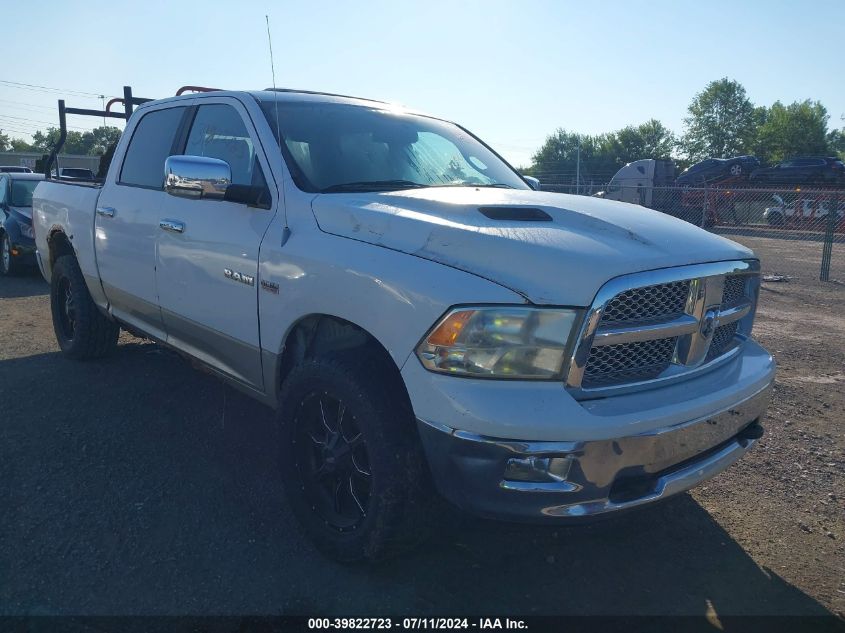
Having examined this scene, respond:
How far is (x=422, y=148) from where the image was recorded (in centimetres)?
398

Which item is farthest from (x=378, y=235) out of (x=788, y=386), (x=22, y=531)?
(x=788, y=386)

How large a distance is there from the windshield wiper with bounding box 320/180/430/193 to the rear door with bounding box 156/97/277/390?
0.97 feet

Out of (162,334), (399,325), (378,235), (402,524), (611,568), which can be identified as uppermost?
(378,235)

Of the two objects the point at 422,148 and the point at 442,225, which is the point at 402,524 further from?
the point at 422,148

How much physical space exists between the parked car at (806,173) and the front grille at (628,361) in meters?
30.5

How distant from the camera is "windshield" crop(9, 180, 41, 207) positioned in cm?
1127

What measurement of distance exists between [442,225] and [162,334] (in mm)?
2461

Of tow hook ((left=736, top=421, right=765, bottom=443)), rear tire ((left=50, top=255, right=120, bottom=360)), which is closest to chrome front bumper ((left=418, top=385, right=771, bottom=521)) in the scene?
tow hook ((left=736, top=421, right=765, bottom=443))

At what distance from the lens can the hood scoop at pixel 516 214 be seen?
2.81 m

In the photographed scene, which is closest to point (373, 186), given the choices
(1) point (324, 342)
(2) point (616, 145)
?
(1) point (324, 342)

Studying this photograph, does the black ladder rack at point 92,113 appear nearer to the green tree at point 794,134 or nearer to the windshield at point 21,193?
the windshield at point 21,193

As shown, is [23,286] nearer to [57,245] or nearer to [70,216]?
[57,245]

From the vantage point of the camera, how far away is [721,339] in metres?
3.04

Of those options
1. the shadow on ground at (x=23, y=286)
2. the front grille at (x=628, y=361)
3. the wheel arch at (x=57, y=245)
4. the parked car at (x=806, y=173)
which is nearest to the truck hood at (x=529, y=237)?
the front grille at (x=628, y=361)
